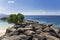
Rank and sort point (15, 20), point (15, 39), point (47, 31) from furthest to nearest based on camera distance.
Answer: point (15, 20) → point (47, 31) → point (15, 39)

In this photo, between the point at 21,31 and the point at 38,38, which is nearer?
the point at 38,38

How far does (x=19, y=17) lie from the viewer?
112 feet

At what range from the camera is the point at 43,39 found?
20281 millimetres

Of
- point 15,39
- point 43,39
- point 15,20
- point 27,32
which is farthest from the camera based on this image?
point 15,20

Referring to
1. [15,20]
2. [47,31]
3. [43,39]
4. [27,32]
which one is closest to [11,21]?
[15,20]

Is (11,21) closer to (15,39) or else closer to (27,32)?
(27,32)

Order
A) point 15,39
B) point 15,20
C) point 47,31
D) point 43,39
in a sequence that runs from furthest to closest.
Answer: point 15,20 → point 47,31 → point 43,39 → point 15,39

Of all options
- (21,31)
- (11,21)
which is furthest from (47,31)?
(11,21)

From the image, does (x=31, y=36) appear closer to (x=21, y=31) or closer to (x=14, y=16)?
(x=21, y=31)

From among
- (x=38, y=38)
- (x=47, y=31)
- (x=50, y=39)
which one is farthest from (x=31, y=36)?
(x=47, y=31)

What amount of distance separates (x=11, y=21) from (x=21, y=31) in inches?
423

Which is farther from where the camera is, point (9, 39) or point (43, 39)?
point (43, 39)

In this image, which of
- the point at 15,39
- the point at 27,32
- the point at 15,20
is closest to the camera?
the point at 15,39

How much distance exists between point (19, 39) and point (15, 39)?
356 millimetres
